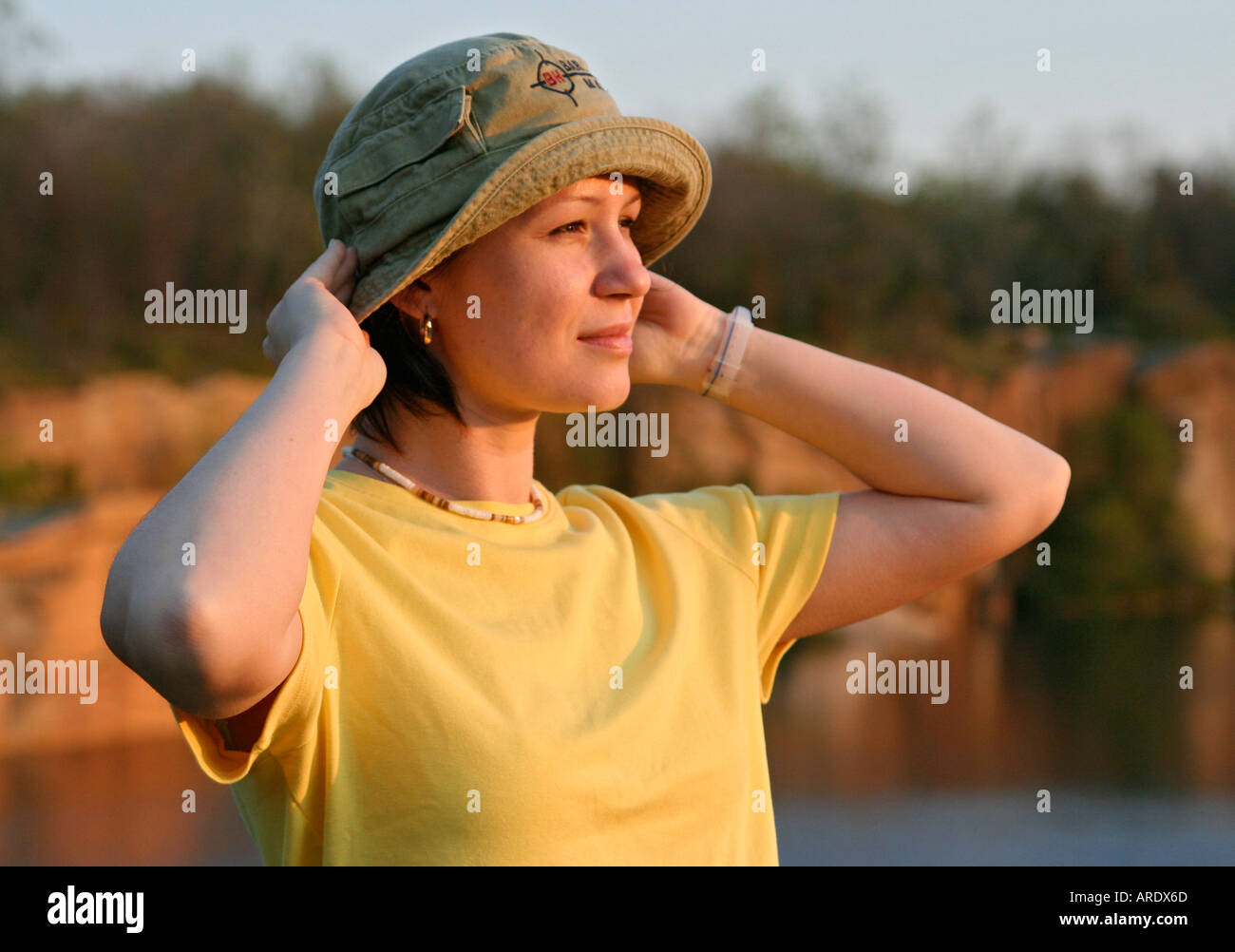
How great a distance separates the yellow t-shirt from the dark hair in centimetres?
9

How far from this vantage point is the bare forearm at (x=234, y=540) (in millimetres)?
1015

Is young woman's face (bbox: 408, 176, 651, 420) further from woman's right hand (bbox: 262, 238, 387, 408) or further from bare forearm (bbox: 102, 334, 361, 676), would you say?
bare forearm (bbox: 102, 334, 361, 676)

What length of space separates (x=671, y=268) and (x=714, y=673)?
26.4 inches

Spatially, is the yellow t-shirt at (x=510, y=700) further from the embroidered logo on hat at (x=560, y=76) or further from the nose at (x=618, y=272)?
the embroidered logo on hat at (x=560, y=76)

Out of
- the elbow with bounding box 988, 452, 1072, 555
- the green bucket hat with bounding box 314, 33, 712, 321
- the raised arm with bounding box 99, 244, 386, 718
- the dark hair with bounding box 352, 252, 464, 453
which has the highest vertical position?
the green bucket hat with bounding box 314, 33, 712, 321

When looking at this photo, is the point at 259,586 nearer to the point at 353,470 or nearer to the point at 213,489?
the point at 213,489

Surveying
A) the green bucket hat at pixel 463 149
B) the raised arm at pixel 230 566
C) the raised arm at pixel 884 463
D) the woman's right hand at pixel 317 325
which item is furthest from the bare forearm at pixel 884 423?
the raised arm at pixel 230 566

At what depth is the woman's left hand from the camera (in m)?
1.65

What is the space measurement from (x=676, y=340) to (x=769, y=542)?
0.90 feet

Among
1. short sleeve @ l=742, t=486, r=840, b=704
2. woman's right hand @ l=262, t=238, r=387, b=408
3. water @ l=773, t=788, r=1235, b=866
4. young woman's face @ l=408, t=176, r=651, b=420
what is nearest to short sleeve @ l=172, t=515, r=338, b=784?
woman's right hand @ l=262, t=238, r=387, b=408

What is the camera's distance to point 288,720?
1.15 m

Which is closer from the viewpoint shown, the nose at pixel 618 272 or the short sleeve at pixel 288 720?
the short sleeve at pixel 288 720

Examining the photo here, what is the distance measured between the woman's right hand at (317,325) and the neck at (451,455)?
0.50 feet

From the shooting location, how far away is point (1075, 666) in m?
9.69
